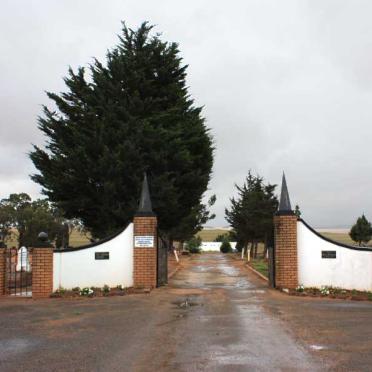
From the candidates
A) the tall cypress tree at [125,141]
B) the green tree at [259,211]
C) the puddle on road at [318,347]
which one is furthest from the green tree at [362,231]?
the puddle on road at [318,347]

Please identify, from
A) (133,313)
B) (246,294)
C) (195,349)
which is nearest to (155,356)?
(195,349)

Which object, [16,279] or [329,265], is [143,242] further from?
[16,279]

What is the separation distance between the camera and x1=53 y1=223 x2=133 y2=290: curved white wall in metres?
15.7

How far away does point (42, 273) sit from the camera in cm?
1523

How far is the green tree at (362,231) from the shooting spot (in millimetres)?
60562

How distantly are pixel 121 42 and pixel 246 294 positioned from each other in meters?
12.7

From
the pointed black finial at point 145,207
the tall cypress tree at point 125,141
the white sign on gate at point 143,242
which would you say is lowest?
the white sign on gate at point 143,242

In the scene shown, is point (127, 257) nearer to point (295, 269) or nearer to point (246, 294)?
point (246, 294)

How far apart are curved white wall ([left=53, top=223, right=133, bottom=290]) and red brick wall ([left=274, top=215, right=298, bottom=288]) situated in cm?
451

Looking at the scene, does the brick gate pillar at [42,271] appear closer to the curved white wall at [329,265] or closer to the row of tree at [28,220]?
the curved white wall at [329,265]

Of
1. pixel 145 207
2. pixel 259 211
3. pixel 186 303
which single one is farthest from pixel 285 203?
pixel 259 211

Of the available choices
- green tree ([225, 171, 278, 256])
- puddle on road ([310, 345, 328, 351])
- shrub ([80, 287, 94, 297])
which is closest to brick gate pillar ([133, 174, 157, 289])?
shrub ([80, 287, 94, 297])

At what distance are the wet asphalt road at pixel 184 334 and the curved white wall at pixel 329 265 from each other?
2047mm

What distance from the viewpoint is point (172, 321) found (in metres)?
10.7
